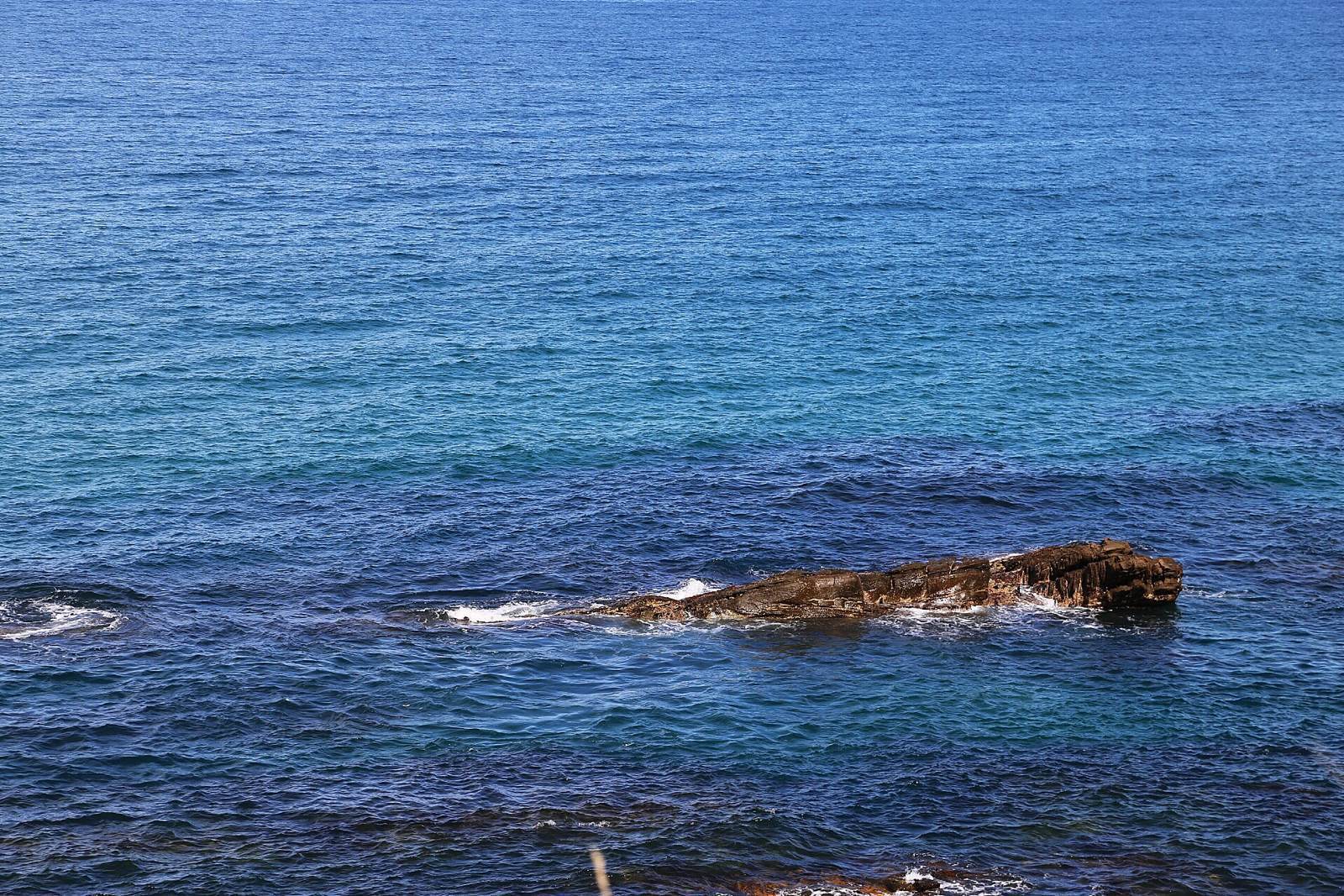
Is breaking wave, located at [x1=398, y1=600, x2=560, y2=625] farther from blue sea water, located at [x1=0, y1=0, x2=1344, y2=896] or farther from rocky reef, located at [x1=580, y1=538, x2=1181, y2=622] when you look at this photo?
rocky reef, located at [x1=580, y1=538, x2=1181, y2=622]

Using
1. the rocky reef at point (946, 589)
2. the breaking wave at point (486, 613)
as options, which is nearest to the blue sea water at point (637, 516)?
the breaking wave at point (486, 613)

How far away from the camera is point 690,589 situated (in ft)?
238

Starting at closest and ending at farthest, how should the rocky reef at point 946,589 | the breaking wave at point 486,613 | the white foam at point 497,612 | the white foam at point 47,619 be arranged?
the white foam at point 47,619 → the breaking wave at point 486,613 → the white foam at point 497,612 → the rocky reef at point 946,589

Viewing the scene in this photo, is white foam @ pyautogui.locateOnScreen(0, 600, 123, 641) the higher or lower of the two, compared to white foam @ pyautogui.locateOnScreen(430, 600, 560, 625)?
higher

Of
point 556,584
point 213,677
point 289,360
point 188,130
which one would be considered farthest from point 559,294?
point 188,130

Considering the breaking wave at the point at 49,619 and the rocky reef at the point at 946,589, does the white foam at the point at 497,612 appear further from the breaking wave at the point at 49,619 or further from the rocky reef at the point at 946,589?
the breaking wave at the point at 49,619

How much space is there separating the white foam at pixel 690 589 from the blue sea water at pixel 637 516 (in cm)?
32

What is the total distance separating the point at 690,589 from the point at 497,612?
393 inches

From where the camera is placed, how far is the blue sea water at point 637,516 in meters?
52.6

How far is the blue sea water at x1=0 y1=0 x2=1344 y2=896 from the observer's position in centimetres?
5259

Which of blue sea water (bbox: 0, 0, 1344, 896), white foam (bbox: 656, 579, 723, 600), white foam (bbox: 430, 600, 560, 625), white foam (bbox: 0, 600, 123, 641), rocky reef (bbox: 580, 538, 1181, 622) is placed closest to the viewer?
blue sea water (bbox: 0, 0, 1344, 896)

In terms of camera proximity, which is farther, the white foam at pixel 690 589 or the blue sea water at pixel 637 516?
the white foam at pixel 690 589

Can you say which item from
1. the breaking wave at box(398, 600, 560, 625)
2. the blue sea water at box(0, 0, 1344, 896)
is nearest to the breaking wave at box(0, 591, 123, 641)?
the blue sea water at box(0, 0, 1344, 896)

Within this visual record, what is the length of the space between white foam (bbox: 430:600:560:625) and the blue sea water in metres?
0.27
